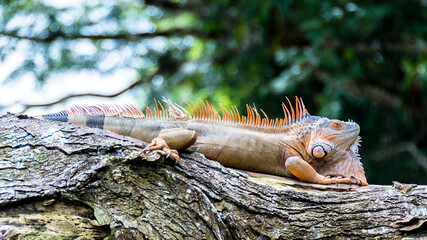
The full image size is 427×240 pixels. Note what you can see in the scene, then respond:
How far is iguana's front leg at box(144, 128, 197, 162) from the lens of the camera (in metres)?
4.38

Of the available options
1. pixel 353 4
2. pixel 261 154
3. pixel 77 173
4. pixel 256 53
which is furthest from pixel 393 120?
pixel 77 173

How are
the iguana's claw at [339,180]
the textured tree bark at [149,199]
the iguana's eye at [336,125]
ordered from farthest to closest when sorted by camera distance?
the iguana's eye at [336,125], the iguana's claw at [339,180], the textured tree bark at [149,199]

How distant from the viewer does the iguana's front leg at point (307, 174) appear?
Answer: 5.21 m

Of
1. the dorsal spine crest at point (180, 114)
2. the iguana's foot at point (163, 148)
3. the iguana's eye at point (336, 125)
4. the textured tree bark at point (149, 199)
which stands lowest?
the textured tree bark at point (149, 199)

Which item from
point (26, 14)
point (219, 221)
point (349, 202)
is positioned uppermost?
point (26, 14)

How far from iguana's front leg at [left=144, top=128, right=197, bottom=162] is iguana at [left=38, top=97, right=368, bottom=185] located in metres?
0.03

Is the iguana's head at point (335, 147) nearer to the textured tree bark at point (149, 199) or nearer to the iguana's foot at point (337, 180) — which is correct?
the iguana's foot at point (337, 180)

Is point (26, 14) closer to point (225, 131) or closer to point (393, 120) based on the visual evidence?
point (225, 131)

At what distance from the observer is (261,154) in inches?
223

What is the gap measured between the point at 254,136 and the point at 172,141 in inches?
55.9

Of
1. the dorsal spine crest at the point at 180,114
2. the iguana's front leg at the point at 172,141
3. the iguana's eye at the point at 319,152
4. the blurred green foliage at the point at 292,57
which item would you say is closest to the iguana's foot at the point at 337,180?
the iguana's eye at the point at 319,152

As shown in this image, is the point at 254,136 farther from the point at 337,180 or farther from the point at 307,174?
the point at 337,180

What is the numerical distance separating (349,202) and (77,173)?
2.77m

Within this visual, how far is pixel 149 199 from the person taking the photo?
4.20 meters
